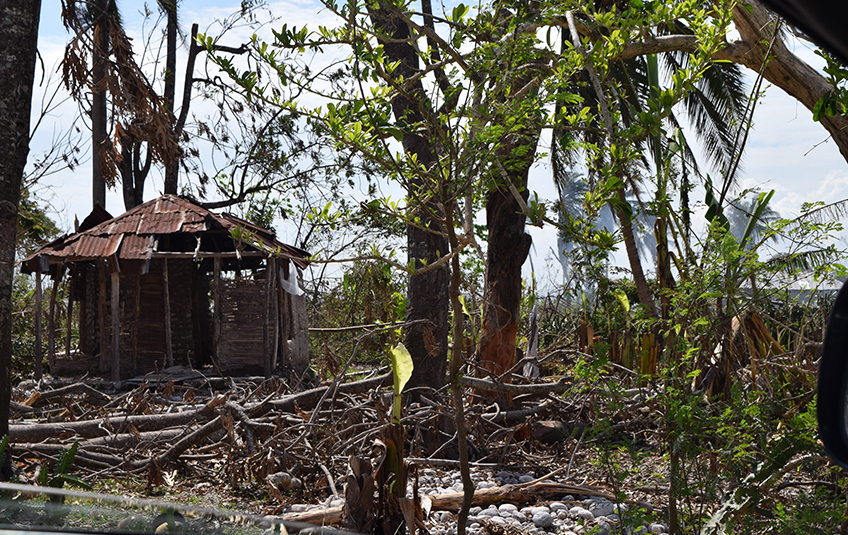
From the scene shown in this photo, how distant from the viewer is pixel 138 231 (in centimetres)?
1374

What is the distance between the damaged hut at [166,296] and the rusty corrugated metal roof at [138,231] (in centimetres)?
2

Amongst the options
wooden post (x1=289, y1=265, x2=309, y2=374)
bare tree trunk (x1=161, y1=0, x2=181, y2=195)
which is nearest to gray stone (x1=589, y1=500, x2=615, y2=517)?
wooden post (x1=289, y1=265, x2=309, y2=374)

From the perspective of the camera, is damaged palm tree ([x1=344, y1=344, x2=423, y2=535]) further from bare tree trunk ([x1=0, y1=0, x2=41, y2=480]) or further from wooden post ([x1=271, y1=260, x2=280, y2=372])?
wooden post ([x1=271, y1=260, x2=280, y2=372])

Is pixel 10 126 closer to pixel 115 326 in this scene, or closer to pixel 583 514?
pixel 583 514

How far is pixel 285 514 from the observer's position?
167 inches

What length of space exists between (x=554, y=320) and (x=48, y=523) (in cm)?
1093

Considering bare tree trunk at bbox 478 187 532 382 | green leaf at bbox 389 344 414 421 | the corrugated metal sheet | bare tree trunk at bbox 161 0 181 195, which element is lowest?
green leaf at bbox 389 344 414 421

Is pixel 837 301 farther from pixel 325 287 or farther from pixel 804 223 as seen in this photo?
pixel 325 287

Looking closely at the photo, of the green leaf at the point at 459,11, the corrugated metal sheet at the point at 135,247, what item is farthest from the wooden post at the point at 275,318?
the green leaf at the point at 459,11

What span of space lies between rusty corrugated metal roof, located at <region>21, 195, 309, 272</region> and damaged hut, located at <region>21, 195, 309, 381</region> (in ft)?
0.07

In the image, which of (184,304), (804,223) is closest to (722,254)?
(804,223)

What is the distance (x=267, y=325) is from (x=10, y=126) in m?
9.42

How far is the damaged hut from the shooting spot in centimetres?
1338

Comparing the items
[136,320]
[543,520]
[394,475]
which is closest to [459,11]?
[394,475]
